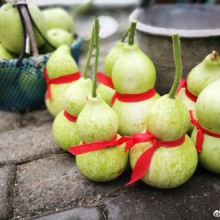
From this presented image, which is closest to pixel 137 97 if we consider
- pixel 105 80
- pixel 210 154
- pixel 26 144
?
pixel 105 80

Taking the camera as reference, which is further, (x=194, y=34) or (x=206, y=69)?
(x=194, y=34)

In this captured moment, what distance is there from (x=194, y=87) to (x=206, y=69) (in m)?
0.12

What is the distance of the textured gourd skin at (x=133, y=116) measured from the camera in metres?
1.76

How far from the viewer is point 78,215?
5.13 feet

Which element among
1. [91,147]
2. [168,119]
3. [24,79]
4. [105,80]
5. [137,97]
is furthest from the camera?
[24,79]

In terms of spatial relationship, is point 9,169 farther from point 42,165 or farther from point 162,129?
point 162,129

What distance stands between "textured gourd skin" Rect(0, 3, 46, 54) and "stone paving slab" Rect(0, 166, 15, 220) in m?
0.90

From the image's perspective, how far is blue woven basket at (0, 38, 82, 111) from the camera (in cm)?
230

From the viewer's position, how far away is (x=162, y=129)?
4.88ft

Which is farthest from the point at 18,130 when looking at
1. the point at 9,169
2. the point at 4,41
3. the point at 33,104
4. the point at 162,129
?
the point at 162,129

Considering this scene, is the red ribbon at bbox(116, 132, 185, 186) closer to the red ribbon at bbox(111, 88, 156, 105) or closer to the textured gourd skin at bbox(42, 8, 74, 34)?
the red ribbon at bbox(111, 88, 156, 105)

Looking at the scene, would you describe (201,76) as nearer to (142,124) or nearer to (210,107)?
(210,107)

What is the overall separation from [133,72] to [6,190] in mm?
900

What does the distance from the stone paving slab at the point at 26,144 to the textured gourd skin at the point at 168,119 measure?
0.77 metres
